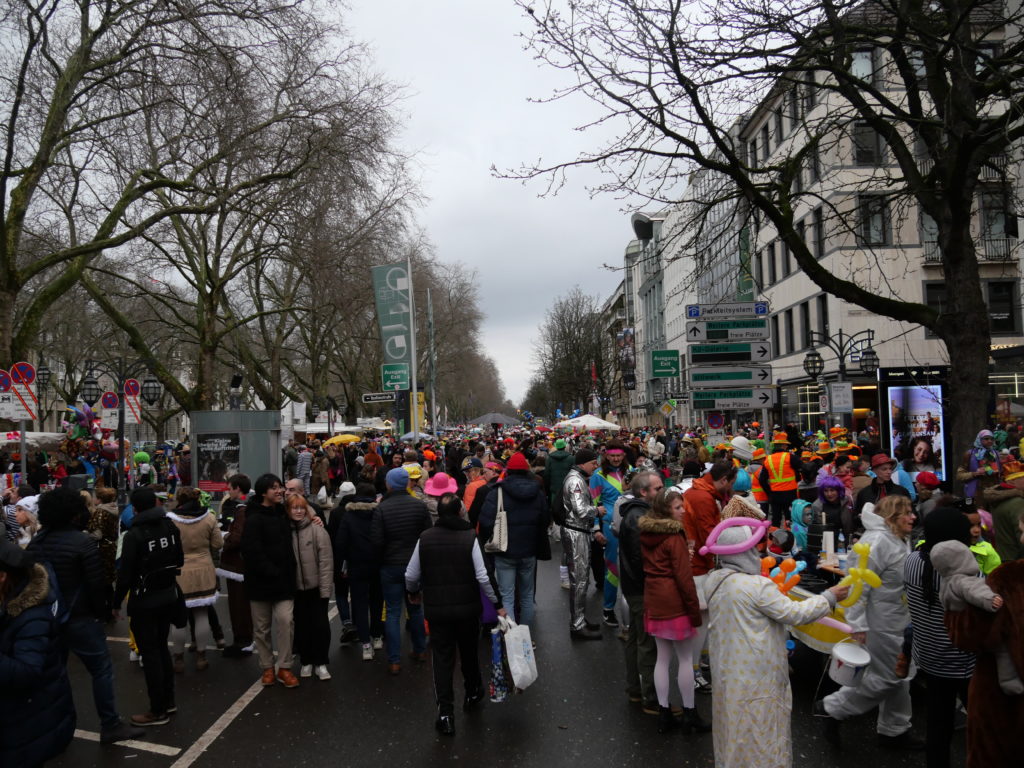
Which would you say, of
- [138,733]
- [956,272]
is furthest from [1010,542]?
[138,733]

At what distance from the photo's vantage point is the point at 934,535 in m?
4.25

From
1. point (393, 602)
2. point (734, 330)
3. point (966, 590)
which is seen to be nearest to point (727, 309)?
point (734, 330)

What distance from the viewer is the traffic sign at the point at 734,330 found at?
1439cm

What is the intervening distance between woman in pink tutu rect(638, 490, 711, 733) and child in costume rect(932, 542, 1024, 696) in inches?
65.2

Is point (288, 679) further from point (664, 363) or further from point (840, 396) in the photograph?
point (840, 396)

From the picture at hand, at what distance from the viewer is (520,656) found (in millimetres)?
5629

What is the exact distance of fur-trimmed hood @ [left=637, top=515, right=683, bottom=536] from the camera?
17.6 ft

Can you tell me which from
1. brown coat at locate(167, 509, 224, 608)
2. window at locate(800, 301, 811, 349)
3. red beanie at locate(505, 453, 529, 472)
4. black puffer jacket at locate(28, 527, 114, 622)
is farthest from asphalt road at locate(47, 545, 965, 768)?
window at locate(800, 301, 811, 349)

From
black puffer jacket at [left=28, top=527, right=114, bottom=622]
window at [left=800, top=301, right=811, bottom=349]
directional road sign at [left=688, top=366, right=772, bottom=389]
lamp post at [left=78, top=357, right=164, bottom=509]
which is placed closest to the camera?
black puffer jacket at [left=28, top=527, right=114, bottom=622]

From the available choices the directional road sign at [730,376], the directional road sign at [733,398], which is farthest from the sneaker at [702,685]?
the directional road sign at [730,376]

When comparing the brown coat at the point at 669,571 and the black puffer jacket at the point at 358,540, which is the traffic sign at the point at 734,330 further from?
the brown coat at the point at 669,571

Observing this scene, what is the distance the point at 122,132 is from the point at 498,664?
13.5 metres

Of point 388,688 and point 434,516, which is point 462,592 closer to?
point 388,688

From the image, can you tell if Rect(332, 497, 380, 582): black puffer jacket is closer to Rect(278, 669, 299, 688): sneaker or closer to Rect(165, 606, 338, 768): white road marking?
Rect(278, 669, 299, 688): sneaker
